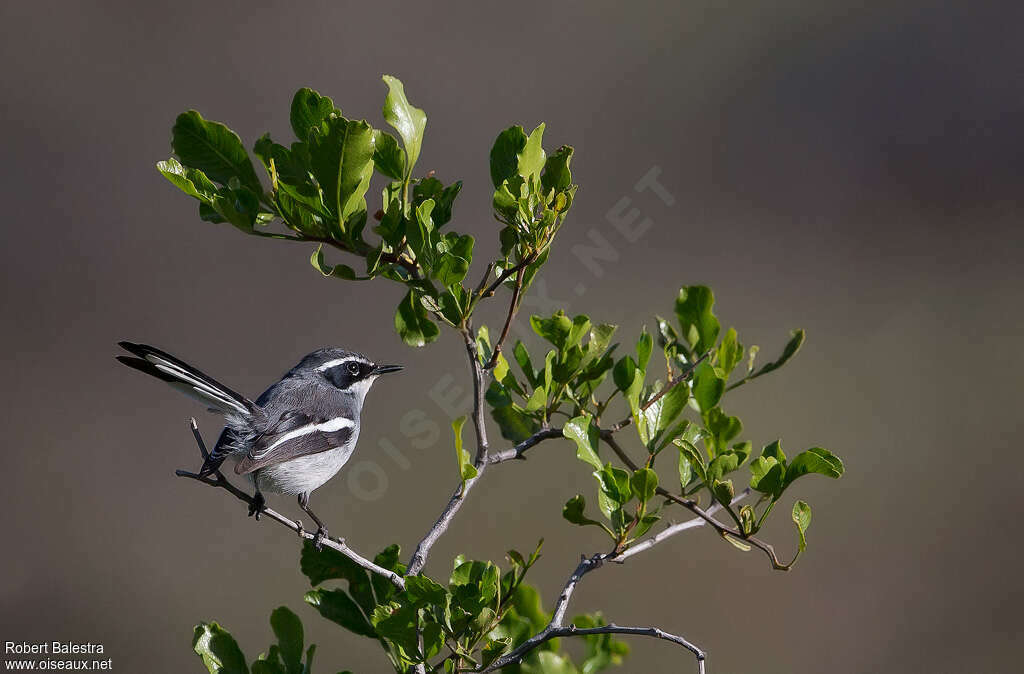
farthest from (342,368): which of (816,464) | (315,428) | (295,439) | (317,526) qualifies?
(816,464)

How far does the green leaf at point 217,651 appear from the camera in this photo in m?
2.15

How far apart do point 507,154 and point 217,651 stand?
144 cm

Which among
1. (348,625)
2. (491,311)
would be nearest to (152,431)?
(491,311)

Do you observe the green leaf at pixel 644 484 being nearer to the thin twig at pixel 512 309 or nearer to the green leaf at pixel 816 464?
the green leaf at pixel 816 464

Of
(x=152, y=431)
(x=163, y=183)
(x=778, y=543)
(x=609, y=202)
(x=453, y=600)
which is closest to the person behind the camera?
(x=453, y=600)

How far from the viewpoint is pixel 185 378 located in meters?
2.64

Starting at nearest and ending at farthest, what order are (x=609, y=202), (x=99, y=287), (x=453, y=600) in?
1. (x=453, y=600)
2. (x=99, y=287)
3. (x=609, y=202)

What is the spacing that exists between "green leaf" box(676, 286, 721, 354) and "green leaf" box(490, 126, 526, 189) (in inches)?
23.7

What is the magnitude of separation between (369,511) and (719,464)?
19.2ft

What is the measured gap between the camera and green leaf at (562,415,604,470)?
2.00 m

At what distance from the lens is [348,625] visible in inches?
87.7

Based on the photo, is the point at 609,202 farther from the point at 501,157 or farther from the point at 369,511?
the point at 501,157

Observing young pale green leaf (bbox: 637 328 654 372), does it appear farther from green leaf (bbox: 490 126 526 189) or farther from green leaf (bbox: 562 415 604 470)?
green leaf (bbox: 490 126 526 189)

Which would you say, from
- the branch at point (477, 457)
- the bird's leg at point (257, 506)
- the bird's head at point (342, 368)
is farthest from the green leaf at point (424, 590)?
the bird's head at point (342, 368)
